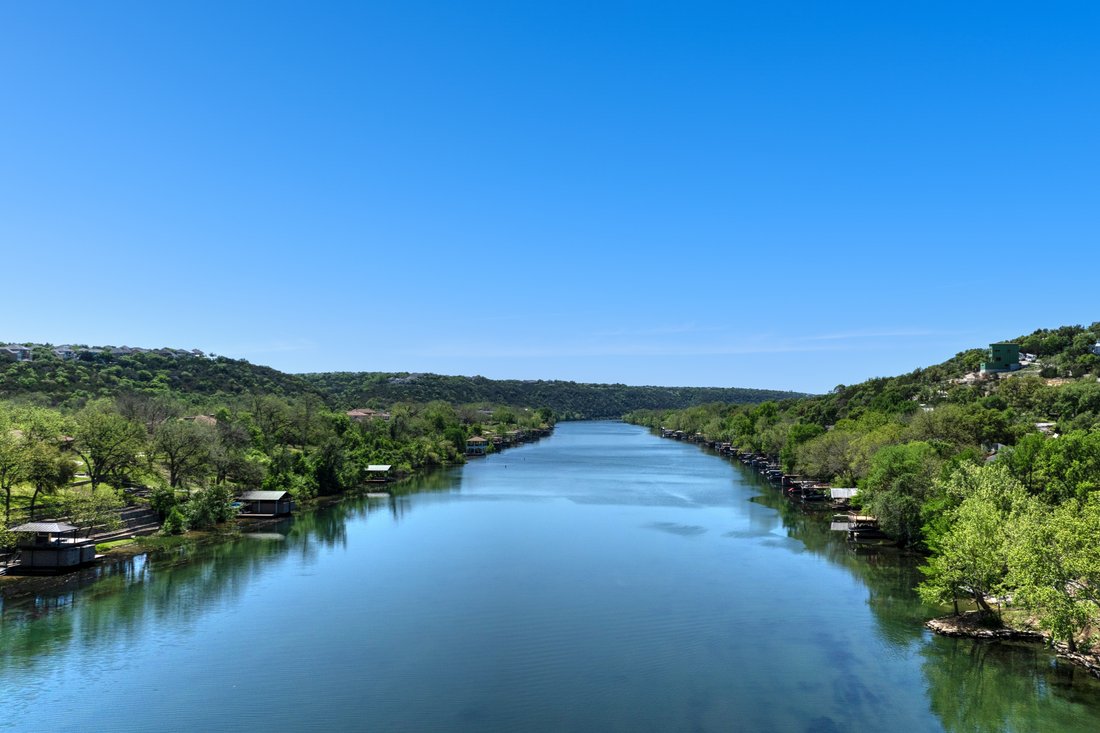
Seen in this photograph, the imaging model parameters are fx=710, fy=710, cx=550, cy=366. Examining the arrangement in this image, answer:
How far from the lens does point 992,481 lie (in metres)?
28.7

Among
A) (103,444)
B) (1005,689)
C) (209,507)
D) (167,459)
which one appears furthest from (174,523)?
(1005,689)


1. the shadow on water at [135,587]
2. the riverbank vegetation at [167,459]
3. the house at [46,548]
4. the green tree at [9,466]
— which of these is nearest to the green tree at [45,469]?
the riverbank vegetation at [167,459]

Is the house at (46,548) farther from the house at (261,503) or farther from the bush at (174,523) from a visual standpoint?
the house at (261,503)

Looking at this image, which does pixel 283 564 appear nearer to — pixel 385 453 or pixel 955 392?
pixel 385 453

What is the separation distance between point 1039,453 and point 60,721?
39.2m

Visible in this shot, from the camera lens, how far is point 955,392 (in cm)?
8200

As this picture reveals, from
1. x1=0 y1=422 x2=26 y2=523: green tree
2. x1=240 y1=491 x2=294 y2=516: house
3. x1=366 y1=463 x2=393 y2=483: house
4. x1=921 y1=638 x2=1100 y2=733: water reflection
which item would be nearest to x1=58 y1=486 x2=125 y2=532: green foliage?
x1=0 y1=422 x2=26 y2=523: green tree

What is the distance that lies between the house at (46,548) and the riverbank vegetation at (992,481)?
3451 centimetres

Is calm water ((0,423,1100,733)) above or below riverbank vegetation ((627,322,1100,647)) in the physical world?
below

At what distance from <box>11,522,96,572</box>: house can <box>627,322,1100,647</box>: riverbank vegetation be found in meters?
34.5

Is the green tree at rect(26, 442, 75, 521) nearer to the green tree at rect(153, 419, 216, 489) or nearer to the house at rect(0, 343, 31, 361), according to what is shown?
the green tree at rect(153, 419, 216, 489)

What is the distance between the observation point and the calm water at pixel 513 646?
713 inches

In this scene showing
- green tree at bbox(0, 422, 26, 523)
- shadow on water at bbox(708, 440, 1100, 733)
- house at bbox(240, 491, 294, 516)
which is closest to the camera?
shadow on water at bbox(708, 440, 1100, 733)

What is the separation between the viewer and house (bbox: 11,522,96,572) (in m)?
30.9
